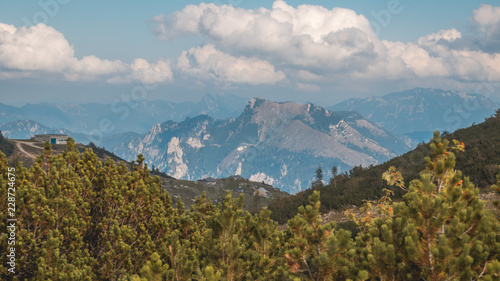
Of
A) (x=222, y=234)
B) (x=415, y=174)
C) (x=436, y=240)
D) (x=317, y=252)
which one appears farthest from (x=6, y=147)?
(x=436, y=240)

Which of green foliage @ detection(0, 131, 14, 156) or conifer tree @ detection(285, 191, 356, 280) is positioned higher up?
green foliage @ detection(0, 131, 14, 156)

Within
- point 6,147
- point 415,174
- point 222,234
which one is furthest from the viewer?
point 6,147

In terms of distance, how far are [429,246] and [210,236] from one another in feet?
Result: 20.8

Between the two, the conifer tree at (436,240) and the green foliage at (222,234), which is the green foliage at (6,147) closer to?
the green foliage at (222,234)

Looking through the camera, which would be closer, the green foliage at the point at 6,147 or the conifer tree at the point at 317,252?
the conifer tree at the point at 317,252

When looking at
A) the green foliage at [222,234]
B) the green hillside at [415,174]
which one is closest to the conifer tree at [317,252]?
the green foliage at [222,234]

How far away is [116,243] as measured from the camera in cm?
1241

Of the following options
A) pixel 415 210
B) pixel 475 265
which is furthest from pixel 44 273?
pixel 475 265

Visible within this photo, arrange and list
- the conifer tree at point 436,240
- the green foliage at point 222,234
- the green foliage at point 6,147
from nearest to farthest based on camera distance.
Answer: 1. the conifer tree at point 436,240
2. the green foliage at point 222,234
3. the green foliage at point 6,147

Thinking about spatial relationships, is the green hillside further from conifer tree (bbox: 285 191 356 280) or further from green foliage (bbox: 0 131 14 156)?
green foliage (bbox: 0 131 14 156)

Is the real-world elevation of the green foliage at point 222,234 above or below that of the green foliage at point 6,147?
below

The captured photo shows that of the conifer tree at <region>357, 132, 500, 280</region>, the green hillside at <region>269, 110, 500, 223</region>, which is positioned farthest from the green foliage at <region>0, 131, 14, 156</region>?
the conifer tree at <region>357, 132, 500, 280</region>

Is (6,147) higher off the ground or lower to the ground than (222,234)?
higher

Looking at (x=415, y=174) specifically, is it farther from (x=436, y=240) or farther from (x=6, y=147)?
(x=6, y=147)
